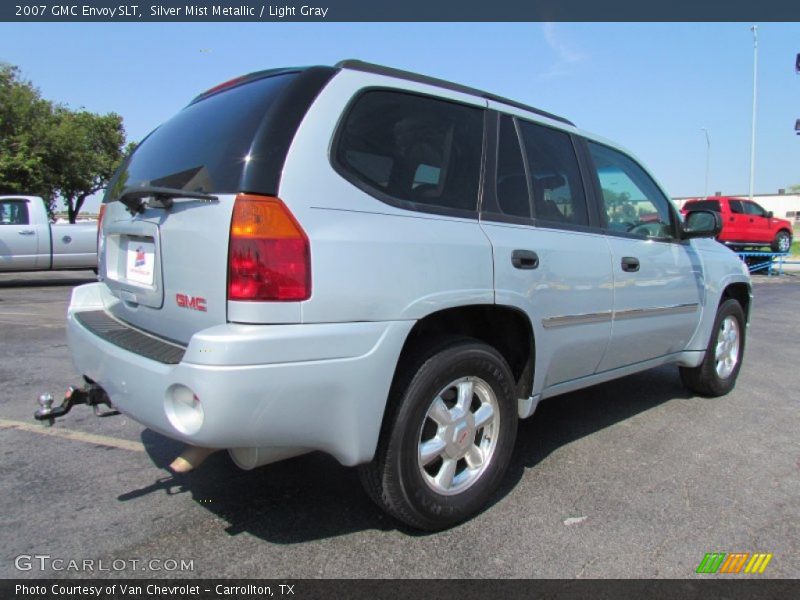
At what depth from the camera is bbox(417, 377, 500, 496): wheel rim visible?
253 centimetres

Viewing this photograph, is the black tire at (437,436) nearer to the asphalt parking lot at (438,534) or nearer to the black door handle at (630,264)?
the asphalt parking lot at (438,534)

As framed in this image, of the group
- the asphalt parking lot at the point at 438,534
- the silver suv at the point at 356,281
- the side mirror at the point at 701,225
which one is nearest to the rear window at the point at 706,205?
Result: the side mirror at the point at 701,225

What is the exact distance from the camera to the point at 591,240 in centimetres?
331

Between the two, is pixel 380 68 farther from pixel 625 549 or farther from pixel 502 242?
pixel 625 549

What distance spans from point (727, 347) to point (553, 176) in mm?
2554

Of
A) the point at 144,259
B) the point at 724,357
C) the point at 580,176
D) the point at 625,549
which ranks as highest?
the point at 580,176

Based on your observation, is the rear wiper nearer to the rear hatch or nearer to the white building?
the rear hatch

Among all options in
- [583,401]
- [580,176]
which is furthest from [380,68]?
[583,401]

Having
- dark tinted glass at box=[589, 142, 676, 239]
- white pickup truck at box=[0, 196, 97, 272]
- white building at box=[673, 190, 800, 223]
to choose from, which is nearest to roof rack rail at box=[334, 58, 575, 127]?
dark tinted glass at box=[589, 142, 676, 239]

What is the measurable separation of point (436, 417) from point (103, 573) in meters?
1.38

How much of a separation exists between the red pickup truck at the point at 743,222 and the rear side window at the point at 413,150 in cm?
1788

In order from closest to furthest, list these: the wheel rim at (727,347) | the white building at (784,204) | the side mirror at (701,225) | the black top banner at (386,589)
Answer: the black top banner at (386,589) < the side mirror at (701,225) < the wheel rim at (727,347) < the white building at (784,204)

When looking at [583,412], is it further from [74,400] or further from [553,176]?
[74,400]

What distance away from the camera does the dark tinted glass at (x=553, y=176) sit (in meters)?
3.13
